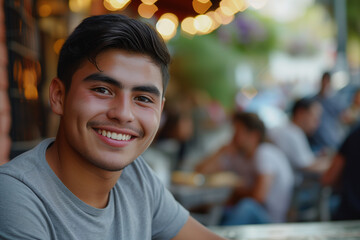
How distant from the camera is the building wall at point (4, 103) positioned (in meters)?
2.10

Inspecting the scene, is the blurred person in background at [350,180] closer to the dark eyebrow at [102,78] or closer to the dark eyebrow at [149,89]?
the dark eyebrow at [149,89]

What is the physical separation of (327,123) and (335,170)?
7.99 ft

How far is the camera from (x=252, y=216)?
327cm

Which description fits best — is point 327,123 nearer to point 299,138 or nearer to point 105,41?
point 299,138

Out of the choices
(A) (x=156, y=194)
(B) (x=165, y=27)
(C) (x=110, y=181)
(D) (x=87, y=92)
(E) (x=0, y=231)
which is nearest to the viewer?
(E) (x=0, y=231)

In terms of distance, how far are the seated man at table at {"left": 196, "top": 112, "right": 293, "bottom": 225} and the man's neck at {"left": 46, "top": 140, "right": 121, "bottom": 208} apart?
2486 millimetres

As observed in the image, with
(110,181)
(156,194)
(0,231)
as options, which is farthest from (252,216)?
(0,231)

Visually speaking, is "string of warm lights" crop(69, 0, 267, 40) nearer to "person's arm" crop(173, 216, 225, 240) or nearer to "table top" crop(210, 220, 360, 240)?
"table top" crop(210, 220, 360, 240)

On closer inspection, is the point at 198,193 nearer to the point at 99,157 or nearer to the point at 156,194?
the point at 156,194

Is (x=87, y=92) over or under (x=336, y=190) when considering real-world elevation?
over

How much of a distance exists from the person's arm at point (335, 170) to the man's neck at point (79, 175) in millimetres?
2735

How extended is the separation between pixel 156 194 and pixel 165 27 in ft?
16.7

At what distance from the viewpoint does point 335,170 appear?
348cm

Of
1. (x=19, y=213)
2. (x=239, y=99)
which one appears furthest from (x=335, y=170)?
(x=239, y=99)
